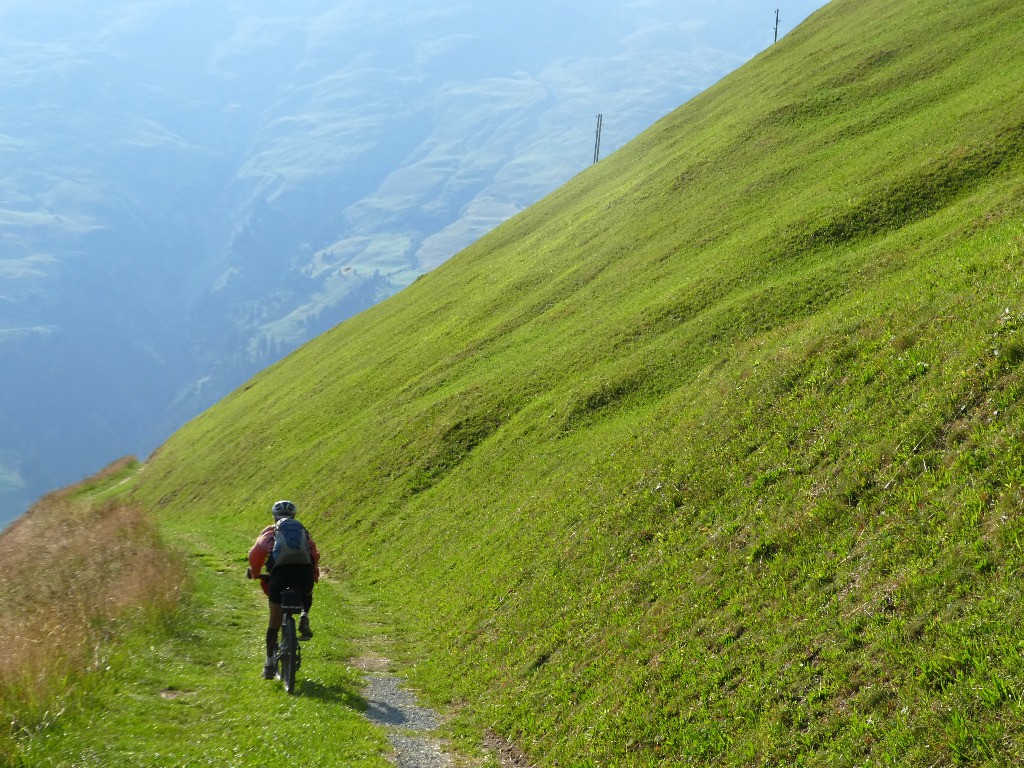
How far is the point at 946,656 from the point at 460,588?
15649mm

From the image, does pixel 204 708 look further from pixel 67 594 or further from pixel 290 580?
pixel 67 594

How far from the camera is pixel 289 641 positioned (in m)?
15.5

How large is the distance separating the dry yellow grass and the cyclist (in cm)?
297

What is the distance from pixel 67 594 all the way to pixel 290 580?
4.92m

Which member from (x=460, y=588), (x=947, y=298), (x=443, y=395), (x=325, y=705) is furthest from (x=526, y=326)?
(x=325, y=705)

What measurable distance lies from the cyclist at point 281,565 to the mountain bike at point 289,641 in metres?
0.19

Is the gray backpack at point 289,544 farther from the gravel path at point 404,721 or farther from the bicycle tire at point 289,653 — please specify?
the gravel path at point 404,721

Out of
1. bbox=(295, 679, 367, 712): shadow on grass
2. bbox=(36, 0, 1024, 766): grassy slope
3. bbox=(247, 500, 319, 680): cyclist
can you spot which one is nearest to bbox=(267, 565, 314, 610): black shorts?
bbox=(247, 500, 319, 680): cyclist

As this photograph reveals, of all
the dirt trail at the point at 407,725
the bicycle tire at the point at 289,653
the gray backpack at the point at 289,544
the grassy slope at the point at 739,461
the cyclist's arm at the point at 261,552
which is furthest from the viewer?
the cyclist's arm at the point at 261,552

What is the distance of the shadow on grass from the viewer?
15830 millimetres

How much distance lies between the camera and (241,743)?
41.2ft

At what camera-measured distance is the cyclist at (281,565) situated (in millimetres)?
15742

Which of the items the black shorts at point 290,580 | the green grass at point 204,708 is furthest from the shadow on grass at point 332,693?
the black shorts at point 290,580

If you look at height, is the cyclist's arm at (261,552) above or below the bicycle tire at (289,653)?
above
